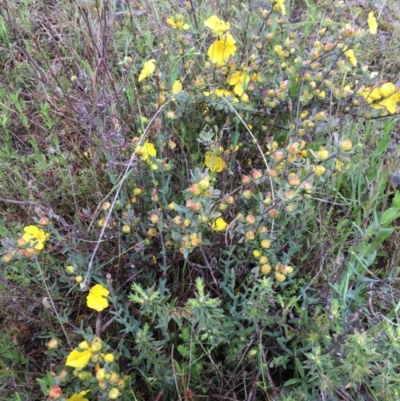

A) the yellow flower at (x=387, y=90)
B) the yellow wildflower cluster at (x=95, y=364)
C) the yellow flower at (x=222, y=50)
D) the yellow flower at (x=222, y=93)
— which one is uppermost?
the yellow flower at (x=222, y=50)

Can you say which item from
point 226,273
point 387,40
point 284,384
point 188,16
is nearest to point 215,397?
point 284,384

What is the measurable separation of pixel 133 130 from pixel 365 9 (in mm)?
2004

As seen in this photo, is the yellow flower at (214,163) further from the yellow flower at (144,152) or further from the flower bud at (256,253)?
the flower bud at (256,253)

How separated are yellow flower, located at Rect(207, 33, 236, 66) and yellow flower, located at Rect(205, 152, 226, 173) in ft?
1.22

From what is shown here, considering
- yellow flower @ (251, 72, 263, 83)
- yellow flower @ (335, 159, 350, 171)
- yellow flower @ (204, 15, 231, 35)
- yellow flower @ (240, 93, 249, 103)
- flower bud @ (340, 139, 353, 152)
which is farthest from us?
yellow flower @ (251, 72, 263, 83)

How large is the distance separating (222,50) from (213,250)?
2.45 ft

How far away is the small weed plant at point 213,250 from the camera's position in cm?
133

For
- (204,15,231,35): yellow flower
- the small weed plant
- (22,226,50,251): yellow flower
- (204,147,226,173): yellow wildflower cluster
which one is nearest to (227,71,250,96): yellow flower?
the small weed plant

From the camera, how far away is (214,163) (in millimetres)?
1648

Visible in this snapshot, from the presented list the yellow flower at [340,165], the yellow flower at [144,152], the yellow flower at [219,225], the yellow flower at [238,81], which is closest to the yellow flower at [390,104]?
the yellow flower at [340,165]

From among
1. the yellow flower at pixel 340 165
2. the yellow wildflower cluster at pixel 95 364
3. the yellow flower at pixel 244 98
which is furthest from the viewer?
the yellow flower at pixel 244 98

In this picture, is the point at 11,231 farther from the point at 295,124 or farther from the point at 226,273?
the point at 295,124

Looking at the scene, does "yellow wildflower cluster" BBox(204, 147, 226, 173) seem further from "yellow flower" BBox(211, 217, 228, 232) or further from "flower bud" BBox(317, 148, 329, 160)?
"flower bud" BBox(317, 148, 329, 160)

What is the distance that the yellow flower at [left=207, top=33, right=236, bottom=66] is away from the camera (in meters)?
1.72
